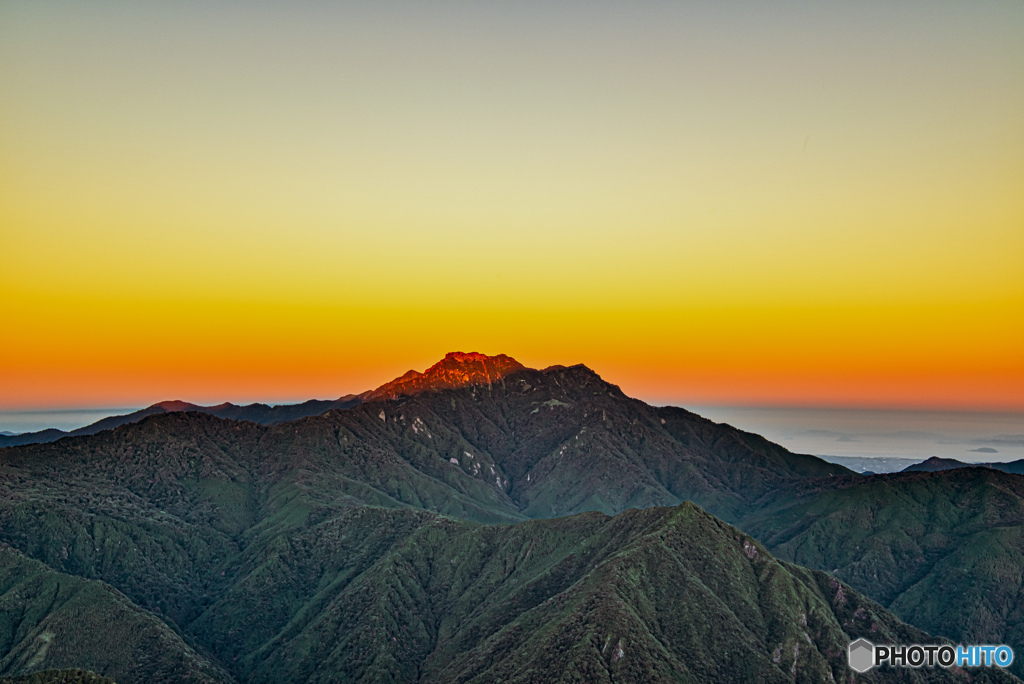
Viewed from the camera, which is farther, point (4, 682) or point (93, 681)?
point (93, 681)

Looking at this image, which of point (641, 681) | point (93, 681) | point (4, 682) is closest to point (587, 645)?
point (641, 681)

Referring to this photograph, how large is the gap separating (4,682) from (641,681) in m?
131

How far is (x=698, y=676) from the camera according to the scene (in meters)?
197

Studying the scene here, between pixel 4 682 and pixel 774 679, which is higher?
pixel 4 682

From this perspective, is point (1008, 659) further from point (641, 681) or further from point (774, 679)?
point (641, 681)

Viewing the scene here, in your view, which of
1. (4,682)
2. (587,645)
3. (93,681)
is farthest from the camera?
(587,645)

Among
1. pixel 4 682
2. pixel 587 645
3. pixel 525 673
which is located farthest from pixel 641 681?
pixel 4 682

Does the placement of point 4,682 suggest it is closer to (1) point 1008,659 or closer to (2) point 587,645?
(2) point 587,645

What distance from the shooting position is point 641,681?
187 meters

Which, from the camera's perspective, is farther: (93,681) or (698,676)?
(698,676)

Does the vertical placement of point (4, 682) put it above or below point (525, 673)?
above

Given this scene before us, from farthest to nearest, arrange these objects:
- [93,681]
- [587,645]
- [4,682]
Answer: [587,645] < [93,681] < [4,682]

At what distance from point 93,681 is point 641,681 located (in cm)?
11884

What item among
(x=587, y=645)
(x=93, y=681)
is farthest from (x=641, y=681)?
(x=93, y=681)
